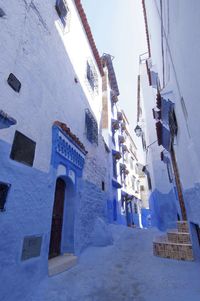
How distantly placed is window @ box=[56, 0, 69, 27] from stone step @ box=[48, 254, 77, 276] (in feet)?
28.4

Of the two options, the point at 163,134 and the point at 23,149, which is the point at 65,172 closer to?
the point at 23,149

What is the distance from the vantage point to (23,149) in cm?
375

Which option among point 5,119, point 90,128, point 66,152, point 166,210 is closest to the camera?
point 5,119

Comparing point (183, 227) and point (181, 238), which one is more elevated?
point (183, 227)

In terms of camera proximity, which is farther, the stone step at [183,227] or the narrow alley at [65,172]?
the stone step at [183,227]

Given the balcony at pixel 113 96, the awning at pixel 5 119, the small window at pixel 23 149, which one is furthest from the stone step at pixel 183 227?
the balcony at pixel 113 96

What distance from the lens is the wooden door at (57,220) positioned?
5.19 metres

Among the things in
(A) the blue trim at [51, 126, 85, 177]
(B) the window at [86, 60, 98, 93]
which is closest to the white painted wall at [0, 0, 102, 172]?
(A) the blue trim at [51, 126, 85, 177]

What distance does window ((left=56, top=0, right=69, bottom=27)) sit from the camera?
6.86m

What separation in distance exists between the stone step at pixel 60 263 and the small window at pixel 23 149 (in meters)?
2.57

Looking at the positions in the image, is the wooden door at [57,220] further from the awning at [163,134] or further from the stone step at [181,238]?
the awning at [163,134]

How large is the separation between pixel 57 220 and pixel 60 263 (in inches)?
51.1

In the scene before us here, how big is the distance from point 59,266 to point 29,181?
2366 millimetres

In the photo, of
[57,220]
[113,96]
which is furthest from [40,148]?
[113,96]
